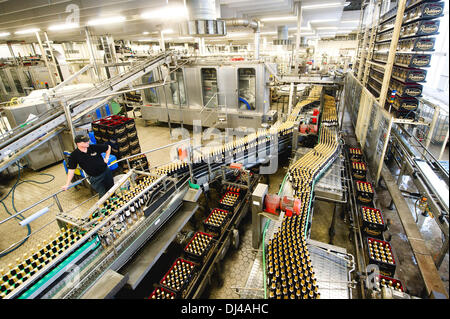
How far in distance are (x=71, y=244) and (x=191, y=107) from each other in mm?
7423

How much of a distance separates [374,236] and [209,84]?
7.34 metres

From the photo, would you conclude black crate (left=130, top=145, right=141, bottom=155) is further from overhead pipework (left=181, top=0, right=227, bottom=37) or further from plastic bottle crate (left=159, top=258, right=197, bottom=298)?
plastic bottle crate (left=159, top=258, right=197, bottom=298)


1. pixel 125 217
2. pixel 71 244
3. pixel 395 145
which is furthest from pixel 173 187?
pixel 395 145

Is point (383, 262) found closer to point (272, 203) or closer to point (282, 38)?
point (272, 203)

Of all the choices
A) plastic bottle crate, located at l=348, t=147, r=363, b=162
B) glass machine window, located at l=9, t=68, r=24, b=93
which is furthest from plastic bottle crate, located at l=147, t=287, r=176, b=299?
glass machine window, located at l=9, t=68, r=24, b=93

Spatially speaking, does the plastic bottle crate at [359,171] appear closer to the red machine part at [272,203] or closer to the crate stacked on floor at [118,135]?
the red machine part at [272,203]

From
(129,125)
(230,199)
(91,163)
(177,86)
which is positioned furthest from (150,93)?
(230,199)

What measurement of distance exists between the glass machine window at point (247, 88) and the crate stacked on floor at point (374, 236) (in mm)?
4522

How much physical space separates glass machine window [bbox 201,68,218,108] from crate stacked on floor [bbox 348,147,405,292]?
5.67 m

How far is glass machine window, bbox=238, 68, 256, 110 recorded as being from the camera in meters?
8.17

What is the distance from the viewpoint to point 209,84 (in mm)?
8727

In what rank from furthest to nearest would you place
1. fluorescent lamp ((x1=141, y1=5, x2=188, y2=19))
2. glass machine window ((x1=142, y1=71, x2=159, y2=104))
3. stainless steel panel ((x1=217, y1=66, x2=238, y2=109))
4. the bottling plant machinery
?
glass machine window ((x1=142, y1=71, x2=159, y2=104))
stainless steel panel ((x1=217, y1=66, x2=238, y2=109))
fluorescent lamp ((x1=141, y1=5, x2=188, y2=19))
the bottling plant machinery

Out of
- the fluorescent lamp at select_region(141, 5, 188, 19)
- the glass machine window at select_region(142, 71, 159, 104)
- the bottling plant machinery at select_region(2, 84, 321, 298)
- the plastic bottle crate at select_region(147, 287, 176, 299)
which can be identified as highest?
the fluorescent lamp at select_region(141, 5, 188, 19)

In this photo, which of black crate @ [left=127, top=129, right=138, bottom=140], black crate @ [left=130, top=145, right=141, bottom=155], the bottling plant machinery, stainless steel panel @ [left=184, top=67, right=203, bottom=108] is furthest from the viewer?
stainless steel panel @ [left=184, top=67, right=203, bottom=108]
